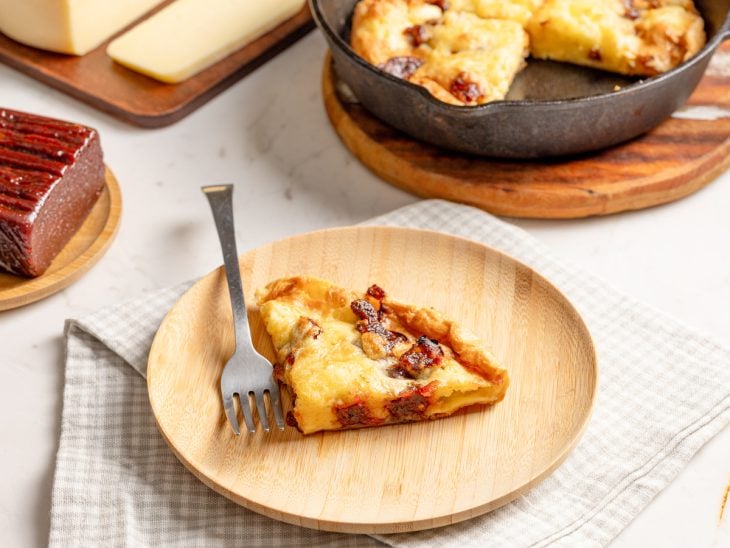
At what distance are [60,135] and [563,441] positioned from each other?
1.33 meters

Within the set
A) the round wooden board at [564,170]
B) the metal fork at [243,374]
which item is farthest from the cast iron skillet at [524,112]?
the metal fork at [243,374]

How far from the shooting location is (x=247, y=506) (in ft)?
5.69

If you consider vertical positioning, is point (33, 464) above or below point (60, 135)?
below

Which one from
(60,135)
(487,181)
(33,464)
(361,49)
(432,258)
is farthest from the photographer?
(361,49)

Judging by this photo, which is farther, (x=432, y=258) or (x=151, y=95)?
(x=151, y=95)

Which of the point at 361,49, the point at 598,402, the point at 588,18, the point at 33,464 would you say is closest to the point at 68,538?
the point at 33,464

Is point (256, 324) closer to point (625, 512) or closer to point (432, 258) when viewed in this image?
point (432, 258)

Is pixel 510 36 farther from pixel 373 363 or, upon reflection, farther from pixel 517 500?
pixel 517 500

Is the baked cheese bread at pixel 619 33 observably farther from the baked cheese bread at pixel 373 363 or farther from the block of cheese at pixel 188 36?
the baked cheese bread at pixel 373 363

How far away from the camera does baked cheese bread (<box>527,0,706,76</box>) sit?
270 cm

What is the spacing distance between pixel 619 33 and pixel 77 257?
153 centimetres

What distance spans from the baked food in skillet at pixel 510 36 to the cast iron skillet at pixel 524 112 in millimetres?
156

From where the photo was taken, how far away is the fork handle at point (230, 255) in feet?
6.57

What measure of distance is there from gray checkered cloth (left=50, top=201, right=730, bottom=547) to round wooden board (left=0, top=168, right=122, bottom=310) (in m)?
0.18
